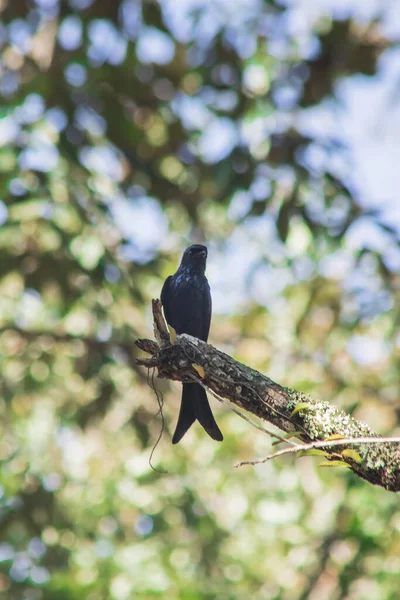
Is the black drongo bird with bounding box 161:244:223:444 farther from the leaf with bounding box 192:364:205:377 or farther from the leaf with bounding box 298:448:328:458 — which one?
the leaf with bounding box 298:448:328:458

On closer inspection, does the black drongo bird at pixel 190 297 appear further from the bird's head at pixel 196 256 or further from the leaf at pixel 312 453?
the leaf at pixel 312 453

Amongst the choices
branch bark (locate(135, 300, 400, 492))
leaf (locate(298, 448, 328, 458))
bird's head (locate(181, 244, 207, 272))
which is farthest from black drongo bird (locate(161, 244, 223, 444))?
leaf (locate(298, 448, 328, 458))

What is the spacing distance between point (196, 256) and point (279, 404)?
190 cm

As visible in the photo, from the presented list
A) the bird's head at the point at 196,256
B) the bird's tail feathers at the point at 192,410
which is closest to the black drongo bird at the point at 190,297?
the bird's head at the point at 196,256

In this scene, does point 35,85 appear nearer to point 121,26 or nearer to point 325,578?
point 121,26

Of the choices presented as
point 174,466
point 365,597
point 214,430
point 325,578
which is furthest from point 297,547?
point 214,430

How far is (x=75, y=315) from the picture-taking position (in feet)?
23.8

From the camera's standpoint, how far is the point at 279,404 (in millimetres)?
2434

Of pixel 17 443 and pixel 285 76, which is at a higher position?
pixel 285 76

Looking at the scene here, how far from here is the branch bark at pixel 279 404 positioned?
2.28m

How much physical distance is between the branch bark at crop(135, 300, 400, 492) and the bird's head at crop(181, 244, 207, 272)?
5.11ft

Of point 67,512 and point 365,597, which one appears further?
point 67,512

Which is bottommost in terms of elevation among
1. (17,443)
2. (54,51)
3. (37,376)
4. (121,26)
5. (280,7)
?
(17,443)

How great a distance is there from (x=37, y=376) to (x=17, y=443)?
1632 millimetres
